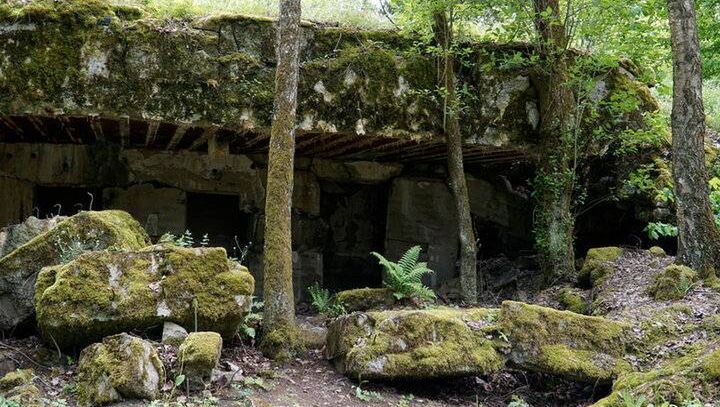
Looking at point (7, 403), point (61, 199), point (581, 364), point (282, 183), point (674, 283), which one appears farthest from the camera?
point (61, 199)

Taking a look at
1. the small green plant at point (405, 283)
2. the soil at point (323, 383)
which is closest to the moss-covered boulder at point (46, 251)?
the soil at point (323, 383)

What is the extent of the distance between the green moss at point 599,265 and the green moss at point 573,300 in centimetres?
24

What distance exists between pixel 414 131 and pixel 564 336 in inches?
144

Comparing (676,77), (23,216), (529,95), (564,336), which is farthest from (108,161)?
(676,77)

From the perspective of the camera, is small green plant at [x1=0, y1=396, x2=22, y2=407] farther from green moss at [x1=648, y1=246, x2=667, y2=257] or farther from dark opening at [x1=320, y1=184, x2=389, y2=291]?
green moss at [x1=648, y1=246, x2=667, y2=257]

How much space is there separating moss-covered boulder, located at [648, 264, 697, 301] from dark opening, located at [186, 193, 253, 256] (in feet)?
20.4

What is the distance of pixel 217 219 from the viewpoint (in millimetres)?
10195

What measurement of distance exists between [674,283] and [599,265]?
5.36 ft

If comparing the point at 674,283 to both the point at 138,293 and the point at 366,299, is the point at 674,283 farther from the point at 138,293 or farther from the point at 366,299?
the point at 138,293

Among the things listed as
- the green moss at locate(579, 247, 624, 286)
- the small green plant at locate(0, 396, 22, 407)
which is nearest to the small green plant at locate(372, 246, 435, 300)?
the green moss at locate(579, 247, 624, 286)

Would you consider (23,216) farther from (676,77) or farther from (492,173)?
(676,77)

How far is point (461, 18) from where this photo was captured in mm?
7793

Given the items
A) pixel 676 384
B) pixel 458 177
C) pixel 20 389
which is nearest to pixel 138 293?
pixel 20 389

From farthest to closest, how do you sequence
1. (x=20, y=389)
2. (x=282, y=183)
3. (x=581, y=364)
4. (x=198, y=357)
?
(x=282, y=183) < (x=581, y=364) < (x=198, y=357) < (x=20, y=389)
